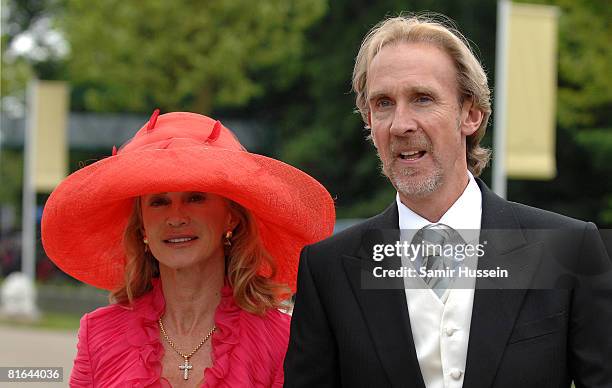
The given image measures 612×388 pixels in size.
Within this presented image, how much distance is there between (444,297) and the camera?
3088 mm

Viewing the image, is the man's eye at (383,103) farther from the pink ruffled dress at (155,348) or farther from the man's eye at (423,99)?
the pink ruffled dress at (155,348)

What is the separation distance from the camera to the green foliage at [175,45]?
1962 cm

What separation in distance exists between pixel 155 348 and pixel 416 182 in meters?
1.18

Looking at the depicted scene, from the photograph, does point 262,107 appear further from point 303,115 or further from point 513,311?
point 513,311

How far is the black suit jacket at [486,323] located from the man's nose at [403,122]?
0.31 m

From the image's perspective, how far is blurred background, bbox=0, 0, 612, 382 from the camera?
1938 centimetres

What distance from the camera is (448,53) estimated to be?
3.14 meters

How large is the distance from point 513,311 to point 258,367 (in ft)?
3.39

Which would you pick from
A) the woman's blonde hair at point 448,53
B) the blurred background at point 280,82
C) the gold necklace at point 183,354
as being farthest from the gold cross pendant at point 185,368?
the blurred background at point 280,82

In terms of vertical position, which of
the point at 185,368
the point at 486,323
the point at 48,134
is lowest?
the point at 185,368

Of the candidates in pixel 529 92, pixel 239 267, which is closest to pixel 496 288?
pixel 239 267

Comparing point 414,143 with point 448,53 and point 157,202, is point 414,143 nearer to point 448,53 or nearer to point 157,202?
point 448,53

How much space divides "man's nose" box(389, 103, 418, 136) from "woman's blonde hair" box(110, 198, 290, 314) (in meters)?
0.91

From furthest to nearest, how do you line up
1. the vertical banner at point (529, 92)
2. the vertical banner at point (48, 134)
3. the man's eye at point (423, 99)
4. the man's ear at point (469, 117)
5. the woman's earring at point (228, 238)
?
the vertical banner at point (48, 134)
the vertical banner at point (529, 92)
the woman's earring at point (228, 238)
the man's ear at point (469, 117)
the man's eye at point (423, 99)
